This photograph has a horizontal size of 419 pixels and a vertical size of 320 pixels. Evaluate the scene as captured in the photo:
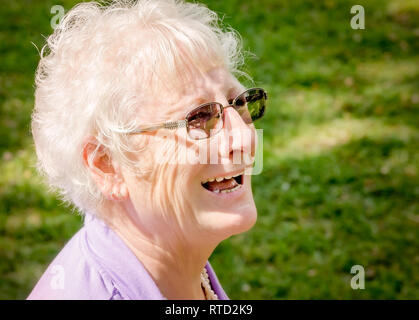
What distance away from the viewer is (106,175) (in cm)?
208

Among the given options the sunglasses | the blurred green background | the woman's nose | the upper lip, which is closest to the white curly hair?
the sunglasses

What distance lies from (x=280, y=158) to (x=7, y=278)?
2734 millimetres

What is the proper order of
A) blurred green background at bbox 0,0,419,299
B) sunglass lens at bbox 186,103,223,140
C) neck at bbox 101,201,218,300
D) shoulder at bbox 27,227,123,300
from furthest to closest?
blurred green background at bbox 0,0,419,299, neck at bbox 101,201,218,300, sunglass lens at bbox 186,103,223,140, shoulder at bbox 27,227,123,300

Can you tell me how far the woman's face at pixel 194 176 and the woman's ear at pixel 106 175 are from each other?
4cm

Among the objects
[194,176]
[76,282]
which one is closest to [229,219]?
[194,176]

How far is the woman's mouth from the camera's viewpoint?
2.06 metres

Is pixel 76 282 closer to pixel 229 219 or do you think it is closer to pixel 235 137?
pixel 229 219

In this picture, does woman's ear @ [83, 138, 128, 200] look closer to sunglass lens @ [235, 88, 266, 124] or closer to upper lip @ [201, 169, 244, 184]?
upper lip @ [201, 169, 244, 184]

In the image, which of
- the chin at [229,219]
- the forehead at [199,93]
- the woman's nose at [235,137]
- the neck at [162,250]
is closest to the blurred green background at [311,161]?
the neck at [162,250]

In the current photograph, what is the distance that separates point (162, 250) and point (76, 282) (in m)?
0.38

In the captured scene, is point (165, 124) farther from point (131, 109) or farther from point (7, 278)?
point (7, 278)

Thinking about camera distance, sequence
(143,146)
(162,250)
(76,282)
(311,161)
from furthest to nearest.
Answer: (311,161) → (162,250) → (143,146) → (76,282)
